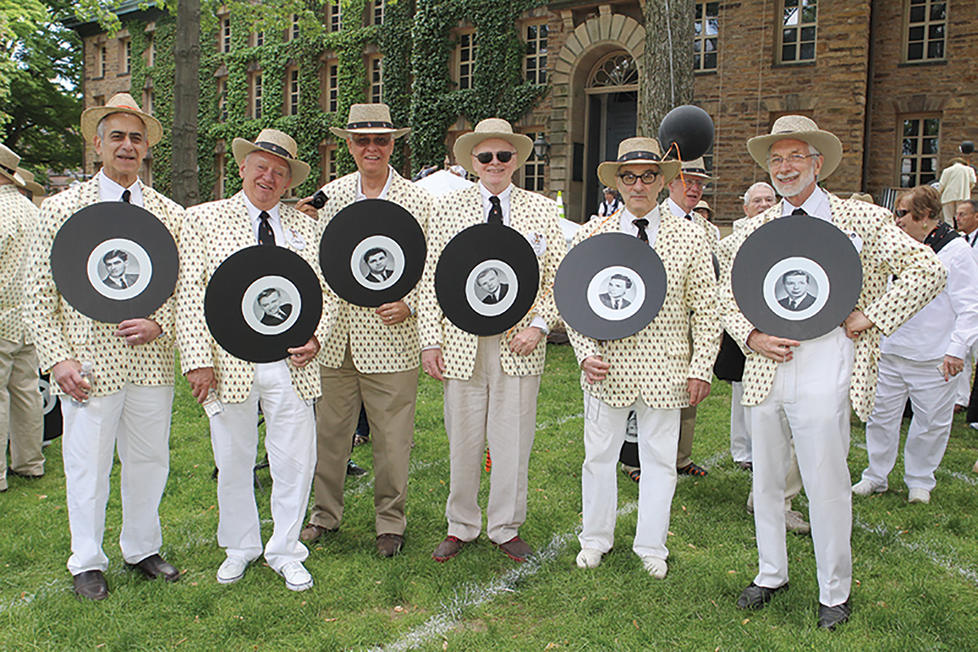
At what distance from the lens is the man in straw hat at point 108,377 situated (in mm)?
3939

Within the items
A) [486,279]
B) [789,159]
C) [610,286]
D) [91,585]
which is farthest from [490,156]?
[91,585]

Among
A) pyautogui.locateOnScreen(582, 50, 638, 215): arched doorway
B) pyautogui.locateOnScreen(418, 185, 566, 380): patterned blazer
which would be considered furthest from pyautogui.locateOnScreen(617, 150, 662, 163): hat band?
pyautogui.locateOnScreen(582, 50, 638, 215): arched doorway

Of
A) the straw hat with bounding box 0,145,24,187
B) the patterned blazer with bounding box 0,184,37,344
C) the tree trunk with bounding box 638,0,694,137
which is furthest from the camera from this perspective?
the tree trunk with bounding box 638,0,694,137

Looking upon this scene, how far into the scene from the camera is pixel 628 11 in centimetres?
1847

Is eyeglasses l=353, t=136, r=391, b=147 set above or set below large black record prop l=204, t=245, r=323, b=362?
above

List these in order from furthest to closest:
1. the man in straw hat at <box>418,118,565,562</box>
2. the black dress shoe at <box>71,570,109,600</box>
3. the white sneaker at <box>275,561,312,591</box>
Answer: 1. the man in straw hat at <box>418,118,565,562</box>
2. the white sneaker at <box>275,561,312,591</box>
3. the black dress shoe at <box>71,570,109,600</box>

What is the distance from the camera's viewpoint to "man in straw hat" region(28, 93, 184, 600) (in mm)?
3939

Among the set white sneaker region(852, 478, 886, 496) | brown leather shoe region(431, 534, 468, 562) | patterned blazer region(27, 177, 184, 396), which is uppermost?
patterned blazer region(27, 177, 184, 396)

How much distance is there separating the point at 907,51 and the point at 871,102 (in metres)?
1.18

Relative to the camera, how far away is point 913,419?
5.65m

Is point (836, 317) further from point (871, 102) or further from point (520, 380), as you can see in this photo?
point (871, 102)

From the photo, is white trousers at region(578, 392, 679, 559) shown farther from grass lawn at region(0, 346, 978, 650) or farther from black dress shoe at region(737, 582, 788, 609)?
black dress shoe at region(737, 582, 788, 609)

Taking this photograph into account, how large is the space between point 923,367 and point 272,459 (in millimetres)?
4558

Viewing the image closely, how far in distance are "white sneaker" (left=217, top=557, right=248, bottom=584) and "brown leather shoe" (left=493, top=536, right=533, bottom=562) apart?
4.84ft
